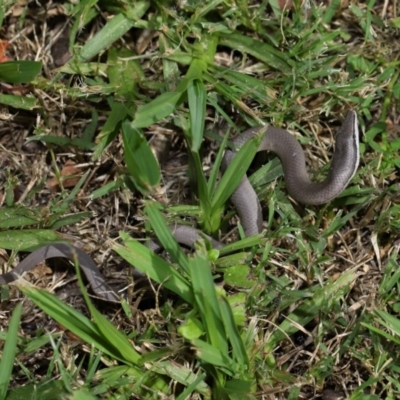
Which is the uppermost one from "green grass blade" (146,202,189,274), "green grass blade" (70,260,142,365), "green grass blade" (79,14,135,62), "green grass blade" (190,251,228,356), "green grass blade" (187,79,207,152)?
"green grass blade" (79,14,135,62)

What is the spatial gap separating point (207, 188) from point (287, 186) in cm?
61

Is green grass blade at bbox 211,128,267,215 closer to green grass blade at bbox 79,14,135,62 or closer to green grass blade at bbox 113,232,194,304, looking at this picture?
green grass blade at bbox 113,232,194,304

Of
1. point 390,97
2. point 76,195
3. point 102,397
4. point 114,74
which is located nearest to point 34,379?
point 102,397

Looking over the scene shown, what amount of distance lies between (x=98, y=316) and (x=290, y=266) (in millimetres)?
1317

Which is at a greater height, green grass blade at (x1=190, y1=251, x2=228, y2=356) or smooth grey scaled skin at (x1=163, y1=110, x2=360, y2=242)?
smooth grey scaled skin at (x1=163, y1=110, x2=360, y2=242)

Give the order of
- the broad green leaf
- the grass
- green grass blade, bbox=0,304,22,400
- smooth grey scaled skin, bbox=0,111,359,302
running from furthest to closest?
the broad green leaf < smooth grey scaled skin, bbox=0,111,359,302 < the grass < green grass blade, bbox=0,304,22,400

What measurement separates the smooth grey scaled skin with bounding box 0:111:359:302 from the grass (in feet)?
0.28

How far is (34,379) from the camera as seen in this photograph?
3.94 m

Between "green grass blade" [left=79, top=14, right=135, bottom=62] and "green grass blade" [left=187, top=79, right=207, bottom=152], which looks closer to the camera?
"green grass blade" [left=187, top=79, right=207, bottom=152]

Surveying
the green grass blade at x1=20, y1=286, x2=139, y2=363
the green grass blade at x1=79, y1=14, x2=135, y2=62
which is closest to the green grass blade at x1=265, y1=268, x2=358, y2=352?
the green grass blade at x1=20, y1=286, x2=139, y2=363

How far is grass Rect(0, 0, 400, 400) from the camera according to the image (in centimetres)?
389

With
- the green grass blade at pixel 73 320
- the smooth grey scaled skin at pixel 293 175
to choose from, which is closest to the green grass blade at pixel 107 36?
the smooth grey scaled skin at pixel 293 175

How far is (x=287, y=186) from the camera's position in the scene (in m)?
4.32

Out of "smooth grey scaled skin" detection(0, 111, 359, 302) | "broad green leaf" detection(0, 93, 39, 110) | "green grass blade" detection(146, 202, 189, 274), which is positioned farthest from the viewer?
"broad green leaf" detection(0, 93, 39, 110)
